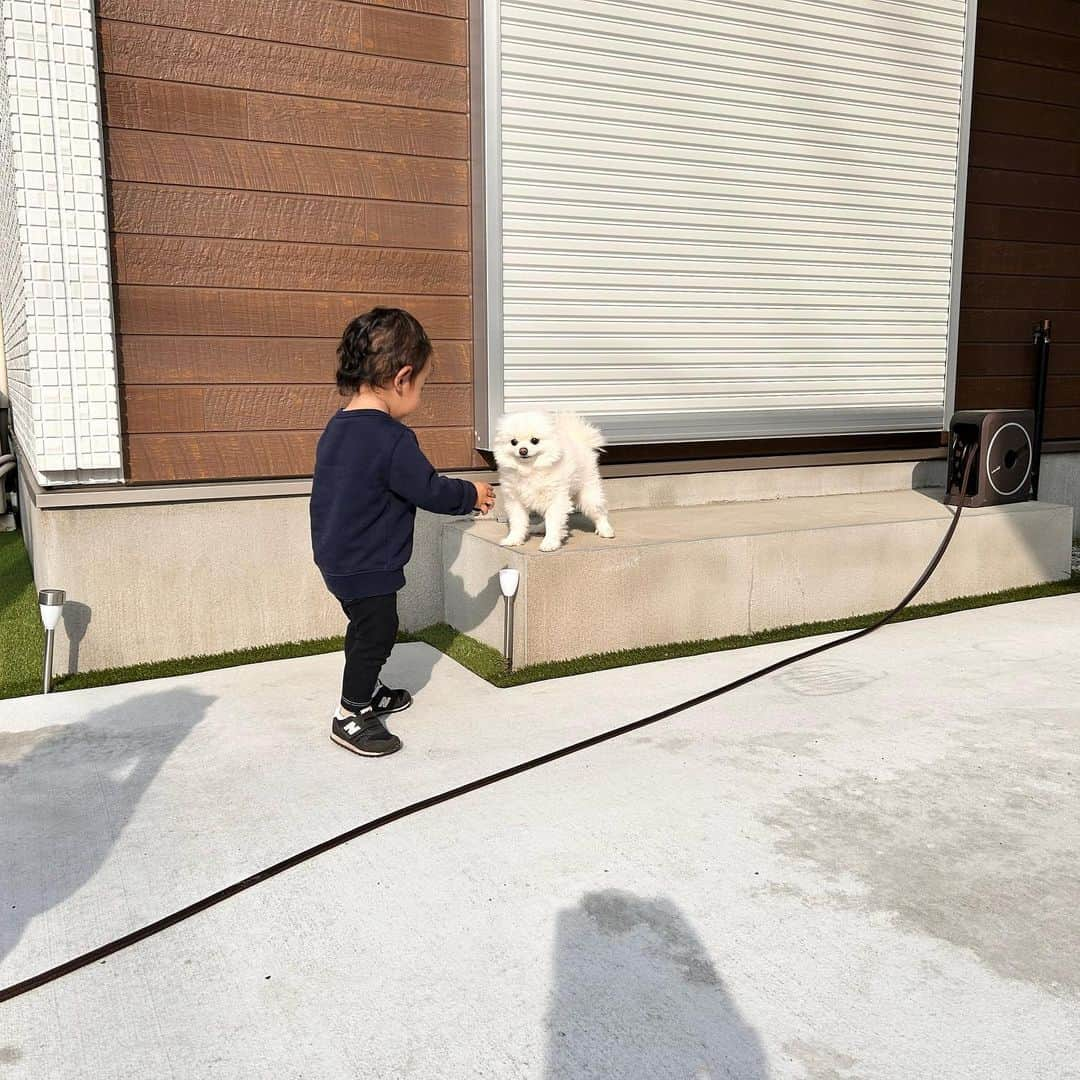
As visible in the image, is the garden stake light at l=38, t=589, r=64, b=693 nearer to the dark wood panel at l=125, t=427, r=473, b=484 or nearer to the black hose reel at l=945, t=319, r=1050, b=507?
the dark wood panel at l=125, t=427, r=473, b=484

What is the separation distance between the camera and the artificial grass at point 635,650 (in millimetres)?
4078

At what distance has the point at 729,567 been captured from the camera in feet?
15.0

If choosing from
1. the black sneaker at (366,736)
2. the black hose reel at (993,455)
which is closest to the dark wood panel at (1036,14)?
the black hose reel at (993,455)

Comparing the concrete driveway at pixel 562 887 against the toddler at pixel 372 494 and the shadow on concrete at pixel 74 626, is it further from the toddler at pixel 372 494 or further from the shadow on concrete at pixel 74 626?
the shadow on concrete at pixel 74 626

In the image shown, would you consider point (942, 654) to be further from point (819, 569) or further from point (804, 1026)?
point (804, 1026)

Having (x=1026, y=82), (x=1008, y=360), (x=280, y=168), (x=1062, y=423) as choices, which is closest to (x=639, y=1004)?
(x=280, y=168)

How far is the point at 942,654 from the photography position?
430 cm

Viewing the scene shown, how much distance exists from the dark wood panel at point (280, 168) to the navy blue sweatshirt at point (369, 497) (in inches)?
70.7

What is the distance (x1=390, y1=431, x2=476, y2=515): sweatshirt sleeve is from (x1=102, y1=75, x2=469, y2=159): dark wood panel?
80.9 inches

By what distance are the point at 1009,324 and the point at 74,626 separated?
5.92 m

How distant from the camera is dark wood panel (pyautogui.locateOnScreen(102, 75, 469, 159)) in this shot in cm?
411

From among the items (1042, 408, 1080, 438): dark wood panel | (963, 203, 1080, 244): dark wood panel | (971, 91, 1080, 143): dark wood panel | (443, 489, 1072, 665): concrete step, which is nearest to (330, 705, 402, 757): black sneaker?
(443, 489, 1072, 665): concrete step

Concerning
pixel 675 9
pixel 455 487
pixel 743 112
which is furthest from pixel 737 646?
→ pixel 675 9

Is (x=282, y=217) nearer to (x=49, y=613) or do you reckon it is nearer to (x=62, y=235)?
(x=62, y=235)
